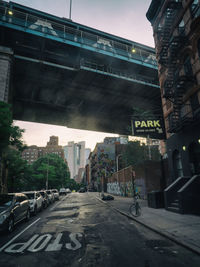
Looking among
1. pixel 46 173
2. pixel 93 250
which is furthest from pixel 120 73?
pixel 46 173

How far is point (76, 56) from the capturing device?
3158cm

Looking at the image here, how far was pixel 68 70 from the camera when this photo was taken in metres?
30.2

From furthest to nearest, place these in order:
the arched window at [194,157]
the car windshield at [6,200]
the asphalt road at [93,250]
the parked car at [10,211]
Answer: the arched window at [194,157]
the car windshield at [6,200]
the parked car at [10,211]
the asphalt road at [93,250]

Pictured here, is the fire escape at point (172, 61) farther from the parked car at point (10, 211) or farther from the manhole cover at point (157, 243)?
the parked car at point (10, 211)

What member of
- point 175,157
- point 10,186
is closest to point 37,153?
point 10,186

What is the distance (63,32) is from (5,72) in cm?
1327

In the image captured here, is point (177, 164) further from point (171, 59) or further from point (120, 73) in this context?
point (120, 73)

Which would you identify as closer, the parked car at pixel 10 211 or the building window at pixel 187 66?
the parked car at pixel 10 211

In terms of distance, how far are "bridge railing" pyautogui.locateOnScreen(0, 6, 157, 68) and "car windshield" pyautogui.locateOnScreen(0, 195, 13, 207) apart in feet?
84.4

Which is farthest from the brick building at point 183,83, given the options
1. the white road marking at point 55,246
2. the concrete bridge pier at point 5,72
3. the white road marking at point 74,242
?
the concrete bridge pier at point 5,72

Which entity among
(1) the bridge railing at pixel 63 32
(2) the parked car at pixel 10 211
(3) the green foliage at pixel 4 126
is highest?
(1) the bridge railing at pixel 63 32

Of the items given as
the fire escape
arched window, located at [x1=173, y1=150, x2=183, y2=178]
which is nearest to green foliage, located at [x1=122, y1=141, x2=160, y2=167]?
arched window, located at [x1=173, y1=150, x2=183, y2=178]

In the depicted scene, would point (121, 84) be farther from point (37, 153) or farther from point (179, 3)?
point (37, 153)

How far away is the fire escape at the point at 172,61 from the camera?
14.8 meters
